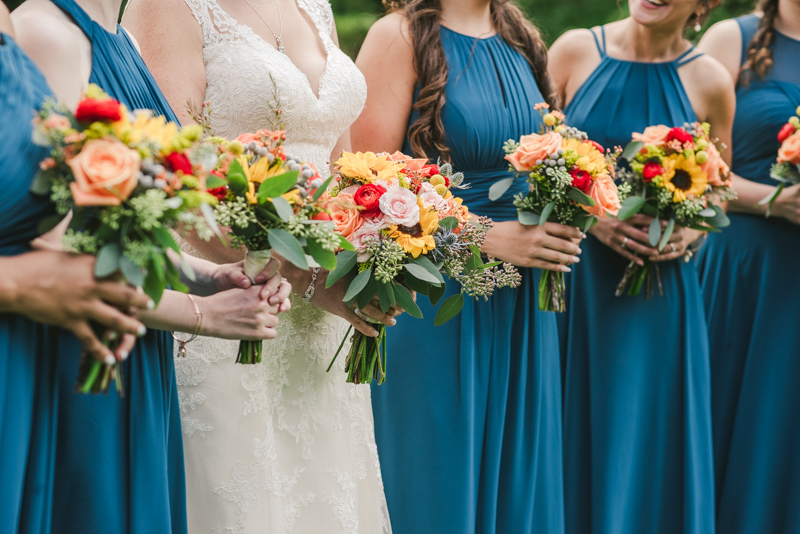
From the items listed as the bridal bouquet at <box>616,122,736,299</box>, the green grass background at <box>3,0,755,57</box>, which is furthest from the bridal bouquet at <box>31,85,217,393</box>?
the green grass background at <box>3,0,755,57</box>

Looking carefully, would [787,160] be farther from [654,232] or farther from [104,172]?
[104,172]

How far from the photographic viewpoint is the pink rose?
2229 mm

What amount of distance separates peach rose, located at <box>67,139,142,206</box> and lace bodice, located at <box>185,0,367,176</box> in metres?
0.84

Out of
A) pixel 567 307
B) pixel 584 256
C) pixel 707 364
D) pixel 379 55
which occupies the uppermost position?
pixel 379 55

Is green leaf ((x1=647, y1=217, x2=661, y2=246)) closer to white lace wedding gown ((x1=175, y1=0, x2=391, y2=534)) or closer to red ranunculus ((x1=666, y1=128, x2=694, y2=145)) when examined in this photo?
red ranunculus ((x1=666, y1=128, x2=694, y2=145))

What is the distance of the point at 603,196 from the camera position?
2.83 metres

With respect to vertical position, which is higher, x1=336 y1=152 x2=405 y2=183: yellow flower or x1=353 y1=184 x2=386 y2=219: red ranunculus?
x1=336 y1=152 x2=405 y2=183: yellow flower

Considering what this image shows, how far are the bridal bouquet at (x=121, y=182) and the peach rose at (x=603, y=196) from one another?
1.69 metres

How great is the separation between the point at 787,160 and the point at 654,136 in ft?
2.64

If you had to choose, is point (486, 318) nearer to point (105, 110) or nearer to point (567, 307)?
point (567, 307)

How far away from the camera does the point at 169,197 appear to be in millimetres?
1548

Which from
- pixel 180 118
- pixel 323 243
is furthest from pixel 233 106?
pixel 323 243

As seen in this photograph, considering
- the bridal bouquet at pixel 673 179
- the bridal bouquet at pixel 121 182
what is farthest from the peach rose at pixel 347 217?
the bridal bouquet at pixel 673 179

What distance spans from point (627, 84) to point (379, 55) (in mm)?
1410
